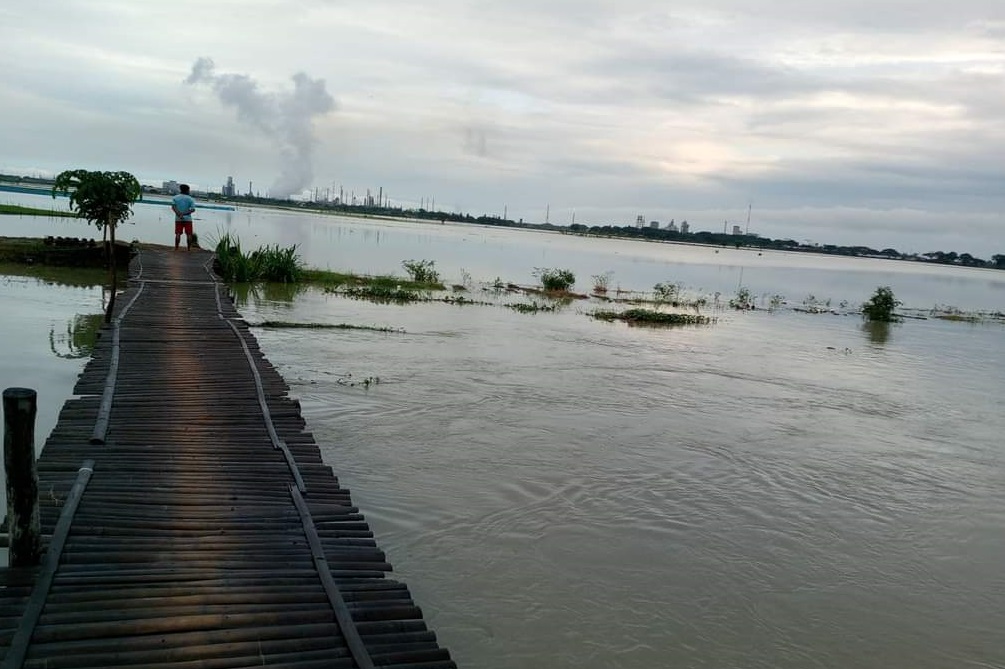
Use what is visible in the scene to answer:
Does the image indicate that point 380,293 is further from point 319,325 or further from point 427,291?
point 319,325

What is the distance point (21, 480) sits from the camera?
3.99 metres

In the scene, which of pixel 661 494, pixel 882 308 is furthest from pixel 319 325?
pixel 882 308

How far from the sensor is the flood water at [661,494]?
561 centimetres

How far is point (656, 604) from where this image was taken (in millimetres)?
5898

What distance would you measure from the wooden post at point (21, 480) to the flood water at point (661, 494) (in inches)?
103

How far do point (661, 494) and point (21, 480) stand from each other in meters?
5.96

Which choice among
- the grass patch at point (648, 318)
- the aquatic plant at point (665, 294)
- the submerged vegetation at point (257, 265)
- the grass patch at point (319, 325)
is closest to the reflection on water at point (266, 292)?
the submerged vegetation at point (257, 265)

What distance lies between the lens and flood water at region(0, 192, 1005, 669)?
221 inches

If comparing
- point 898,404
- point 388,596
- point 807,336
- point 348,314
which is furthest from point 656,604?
point 807,336

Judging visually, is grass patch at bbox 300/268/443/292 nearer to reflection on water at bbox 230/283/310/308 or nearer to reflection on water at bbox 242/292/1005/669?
reflection on water at bbox 230/283/310/308

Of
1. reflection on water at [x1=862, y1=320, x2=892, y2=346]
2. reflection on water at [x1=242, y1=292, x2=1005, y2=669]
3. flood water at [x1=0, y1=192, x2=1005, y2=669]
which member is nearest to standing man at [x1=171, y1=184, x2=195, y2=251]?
flood water at [x1=0, y1=192, x2=1005, y2=669]

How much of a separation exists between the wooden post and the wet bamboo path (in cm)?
11

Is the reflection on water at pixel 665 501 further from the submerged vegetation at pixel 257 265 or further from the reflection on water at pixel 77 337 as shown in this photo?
the submerged vegetation at pixel 257 265

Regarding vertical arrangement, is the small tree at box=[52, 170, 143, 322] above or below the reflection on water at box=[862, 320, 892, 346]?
above
